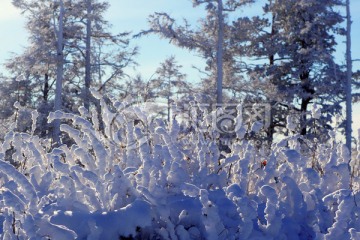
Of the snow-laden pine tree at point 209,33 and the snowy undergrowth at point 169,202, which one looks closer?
the snowy undergrowth at point 169,202

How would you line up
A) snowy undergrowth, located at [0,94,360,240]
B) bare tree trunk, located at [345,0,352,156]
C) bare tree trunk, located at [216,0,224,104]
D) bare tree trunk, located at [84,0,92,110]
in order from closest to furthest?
snowy undergrowth, located at [0,94,360,240] → bare tree trunk, located at [345,0,352,156] → bare tree trunk, located at [216,0,224,104] → bare tree trunk, located at [84,0,92,110]

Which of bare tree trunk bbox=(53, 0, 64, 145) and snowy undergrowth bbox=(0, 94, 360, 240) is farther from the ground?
bare tree trunk bbox=(53, 0, 64, 145)

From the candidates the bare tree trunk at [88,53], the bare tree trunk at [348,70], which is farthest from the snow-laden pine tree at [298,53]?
the bare tree trunk at [88,53]

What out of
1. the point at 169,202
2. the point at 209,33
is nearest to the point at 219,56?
the point at 209,33

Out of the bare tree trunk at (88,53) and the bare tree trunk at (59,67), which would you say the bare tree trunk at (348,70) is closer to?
the bare tree trunk at (88,53)

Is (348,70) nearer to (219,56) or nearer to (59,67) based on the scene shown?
(219,56)

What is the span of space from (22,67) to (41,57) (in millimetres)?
1695

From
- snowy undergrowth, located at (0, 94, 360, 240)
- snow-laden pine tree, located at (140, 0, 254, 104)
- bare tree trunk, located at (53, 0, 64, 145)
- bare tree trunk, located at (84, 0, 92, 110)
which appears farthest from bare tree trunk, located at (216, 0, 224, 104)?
snowy undergrowth, located at (0, 94, 360, 240)

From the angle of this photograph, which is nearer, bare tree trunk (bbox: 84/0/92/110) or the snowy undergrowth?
the snowy undergrowth

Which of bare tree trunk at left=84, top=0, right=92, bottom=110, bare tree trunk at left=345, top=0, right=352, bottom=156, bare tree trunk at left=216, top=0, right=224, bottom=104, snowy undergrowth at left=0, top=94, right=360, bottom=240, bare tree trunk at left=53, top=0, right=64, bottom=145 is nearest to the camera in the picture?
snowy undergrowth at left=0, top=94, right=360, bottom=240

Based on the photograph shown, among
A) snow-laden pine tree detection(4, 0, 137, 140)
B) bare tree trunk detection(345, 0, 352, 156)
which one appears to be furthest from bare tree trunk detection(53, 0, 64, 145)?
bare tree trunk detection(345, 0, 352, 156)

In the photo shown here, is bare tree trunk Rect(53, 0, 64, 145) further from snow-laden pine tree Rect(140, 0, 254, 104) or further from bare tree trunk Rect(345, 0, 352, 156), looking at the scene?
bare tree trunk Rect(345, 0, 352, 156)

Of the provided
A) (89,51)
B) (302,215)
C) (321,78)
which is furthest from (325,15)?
(302,215)

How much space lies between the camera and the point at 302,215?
231 cm
